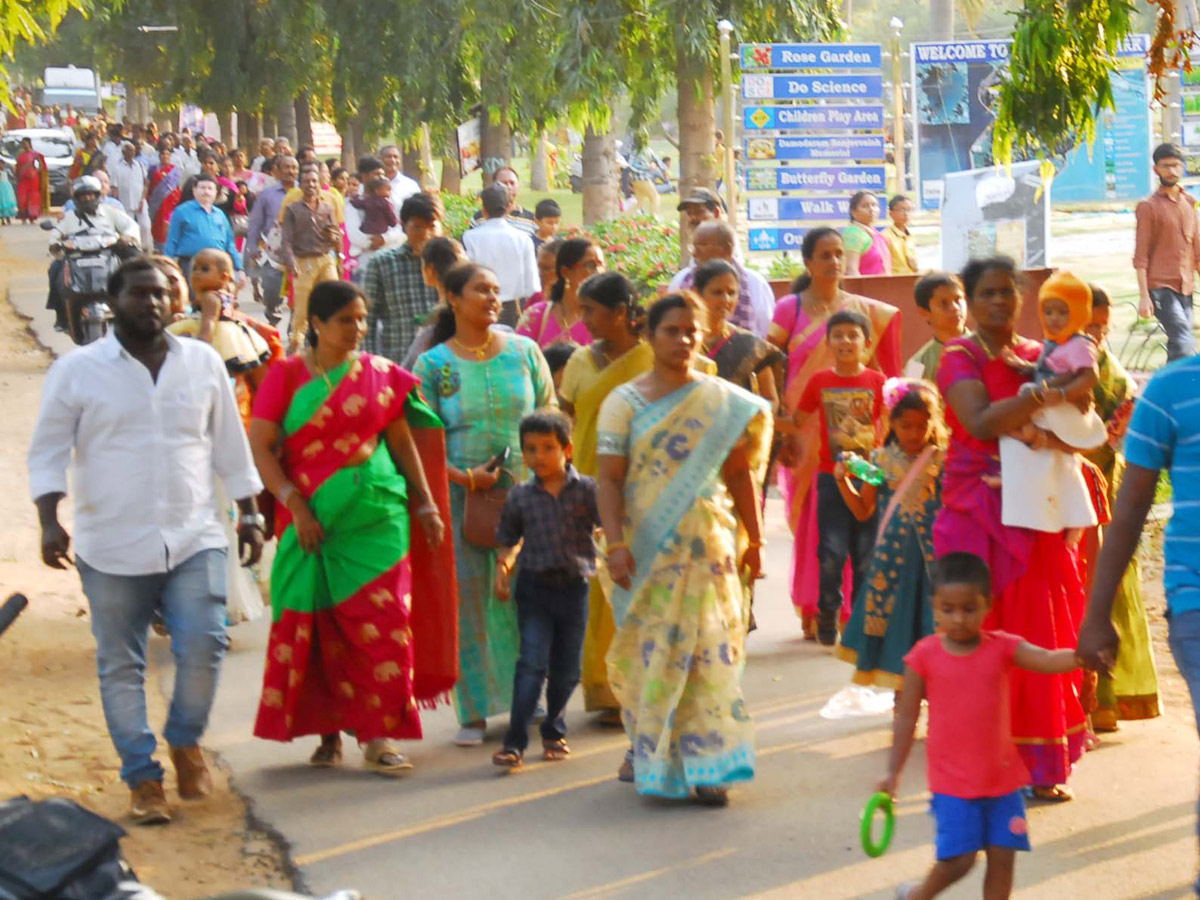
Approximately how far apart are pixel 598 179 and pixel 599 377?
60.5ft

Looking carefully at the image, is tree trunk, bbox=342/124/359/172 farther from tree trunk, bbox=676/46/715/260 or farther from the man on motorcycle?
the man on motorcycle

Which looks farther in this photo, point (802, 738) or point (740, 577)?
point (802, 738)

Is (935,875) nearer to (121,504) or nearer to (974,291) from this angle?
(974,291)

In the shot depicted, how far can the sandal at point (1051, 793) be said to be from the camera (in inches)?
251

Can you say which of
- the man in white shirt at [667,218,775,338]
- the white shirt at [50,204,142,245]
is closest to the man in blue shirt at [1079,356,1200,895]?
the man in white shirt at [667,218,775,338]

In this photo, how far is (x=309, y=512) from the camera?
6836mm

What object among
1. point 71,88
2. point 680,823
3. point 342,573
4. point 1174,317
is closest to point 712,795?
point 680,823

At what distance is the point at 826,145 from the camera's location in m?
16.6

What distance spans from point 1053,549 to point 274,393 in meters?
2.74

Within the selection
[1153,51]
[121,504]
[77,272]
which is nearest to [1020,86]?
[1153,51]

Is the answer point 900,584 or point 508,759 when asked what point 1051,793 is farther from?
point 508,759

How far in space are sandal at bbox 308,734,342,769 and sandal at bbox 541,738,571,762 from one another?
77 cm

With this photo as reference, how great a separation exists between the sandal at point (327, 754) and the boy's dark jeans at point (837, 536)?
2.44 meters

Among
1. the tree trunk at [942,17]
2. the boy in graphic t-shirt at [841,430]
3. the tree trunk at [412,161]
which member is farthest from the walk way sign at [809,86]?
the tree trunk at [942,17]
